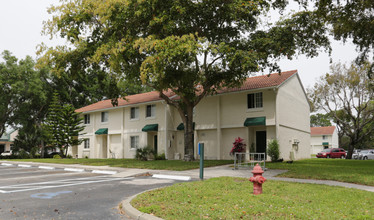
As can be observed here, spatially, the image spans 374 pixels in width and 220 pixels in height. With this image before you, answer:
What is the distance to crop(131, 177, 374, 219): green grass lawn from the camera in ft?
18.8

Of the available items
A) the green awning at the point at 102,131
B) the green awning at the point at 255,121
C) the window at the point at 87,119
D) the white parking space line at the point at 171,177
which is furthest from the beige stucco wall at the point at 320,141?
the white parking space line at the point at 171,177

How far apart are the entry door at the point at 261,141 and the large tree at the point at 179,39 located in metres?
5.50

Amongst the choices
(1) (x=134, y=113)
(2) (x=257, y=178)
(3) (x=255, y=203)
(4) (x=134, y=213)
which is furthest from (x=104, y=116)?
(3) (x=255, y=203)

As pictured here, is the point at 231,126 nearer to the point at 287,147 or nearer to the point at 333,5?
the point at 287,147

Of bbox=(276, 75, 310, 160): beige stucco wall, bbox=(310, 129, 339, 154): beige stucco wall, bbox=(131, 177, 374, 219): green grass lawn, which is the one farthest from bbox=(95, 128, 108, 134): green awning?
bbox=(310, 129, 339, 154): beige stucco wall

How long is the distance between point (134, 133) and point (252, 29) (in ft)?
50.8

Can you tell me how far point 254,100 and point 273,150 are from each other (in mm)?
4336

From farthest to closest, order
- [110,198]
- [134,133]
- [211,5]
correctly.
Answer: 1. [134,133]
2. [211,5]
3. [110,198]

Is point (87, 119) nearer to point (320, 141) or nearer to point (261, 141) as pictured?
point (261, 141)

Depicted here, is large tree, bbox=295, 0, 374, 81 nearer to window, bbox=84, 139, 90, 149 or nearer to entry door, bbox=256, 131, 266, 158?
entry door, bbox=256, 131, 266, 158

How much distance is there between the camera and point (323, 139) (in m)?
59.7

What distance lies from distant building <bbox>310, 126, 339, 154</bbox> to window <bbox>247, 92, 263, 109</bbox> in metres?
41.4

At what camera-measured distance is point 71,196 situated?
27.9ft

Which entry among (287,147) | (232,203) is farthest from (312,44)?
(232,203)
